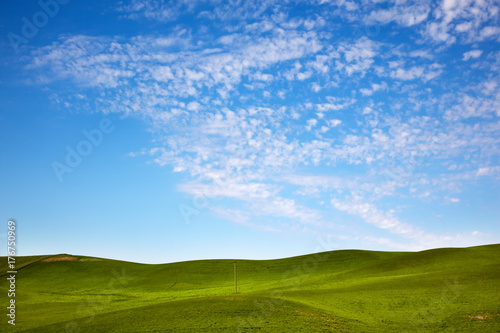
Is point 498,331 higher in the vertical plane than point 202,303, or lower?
lower

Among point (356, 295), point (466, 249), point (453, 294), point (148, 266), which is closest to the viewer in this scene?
point (453, 294)

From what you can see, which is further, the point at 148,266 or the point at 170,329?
the point at 148,266

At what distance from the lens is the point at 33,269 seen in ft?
278

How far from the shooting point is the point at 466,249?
234 feet

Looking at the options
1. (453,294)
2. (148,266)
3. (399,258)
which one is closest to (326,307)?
(453,294)

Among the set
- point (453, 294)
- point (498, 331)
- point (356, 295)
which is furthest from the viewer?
point (356, 295)

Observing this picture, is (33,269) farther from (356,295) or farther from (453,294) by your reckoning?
(453,294)

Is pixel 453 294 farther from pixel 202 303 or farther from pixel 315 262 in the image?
pixel 315 262

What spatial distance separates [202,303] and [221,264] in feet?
186

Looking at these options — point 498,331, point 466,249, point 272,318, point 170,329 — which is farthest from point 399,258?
point 170,329

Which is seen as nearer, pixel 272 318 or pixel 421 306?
pixel 272 318

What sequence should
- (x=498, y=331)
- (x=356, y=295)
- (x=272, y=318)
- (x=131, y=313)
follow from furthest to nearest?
(x=356, y=295)
(x=131, y=313)
(x=272, y=318)
(x=498, y=331)

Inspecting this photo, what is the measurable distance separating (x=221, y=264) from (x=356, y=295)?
174ft

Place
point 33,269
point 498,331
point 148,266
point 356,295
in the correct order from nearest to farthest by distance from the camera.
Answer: point 498,331 < point 356,295 < point 33,269 < point 148,266
